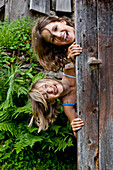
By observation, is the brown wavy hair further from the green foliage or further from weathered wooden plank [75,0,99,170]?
the green foliage

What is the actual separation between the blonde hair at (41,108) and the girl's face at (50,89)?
0.05m

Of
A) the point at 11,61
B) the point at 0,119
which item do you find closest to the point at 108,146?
the point at 0,119

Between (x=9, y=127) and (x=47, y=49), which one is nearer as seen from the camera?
(x=47, y=49)

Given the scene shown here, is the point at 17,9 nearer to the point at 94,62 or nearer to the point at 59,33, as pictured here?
the point at 59,33

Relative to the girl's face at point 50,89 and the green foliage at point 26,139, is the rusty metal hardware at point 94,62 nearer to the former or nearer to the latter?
the girl's face at point 50,89

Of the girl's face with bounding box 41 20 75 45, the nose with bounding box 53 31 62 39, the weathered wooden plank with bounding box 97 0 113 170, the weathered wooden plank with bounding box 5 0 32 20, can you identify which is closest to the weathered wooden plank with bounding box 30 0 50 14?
the weathered wooden plank with bounding box 5 0 32 20

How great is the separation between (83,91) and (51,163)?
69.5 inches

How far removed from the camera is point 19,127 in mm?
3307

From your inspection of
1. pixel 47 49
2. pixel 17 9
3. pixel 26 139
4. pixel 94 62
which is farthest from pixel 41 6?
pixel 94 62

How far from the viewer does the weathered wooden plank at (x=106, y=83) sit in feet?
6.39

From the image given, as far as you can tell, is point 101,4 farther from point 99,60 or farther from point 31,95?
point 31,95

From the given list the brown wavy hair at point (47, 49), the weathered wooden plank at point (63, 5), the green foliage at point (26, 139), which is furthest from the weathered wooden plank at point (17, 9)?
the brown wavy hair at point (47, 49)

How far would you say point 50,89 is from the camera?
7.57 ft

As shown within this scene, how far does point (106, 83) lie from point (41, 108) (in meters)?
0.86
